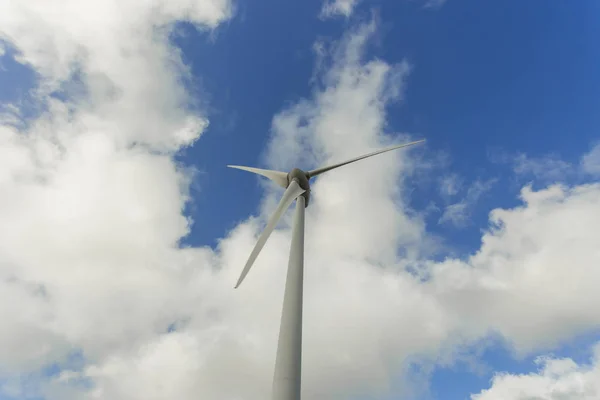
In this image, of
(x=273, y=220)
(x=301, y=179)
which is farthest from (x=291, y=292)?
(x=301, y=179)

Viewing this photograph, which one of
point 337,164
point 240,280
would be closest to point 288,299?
point 240,280

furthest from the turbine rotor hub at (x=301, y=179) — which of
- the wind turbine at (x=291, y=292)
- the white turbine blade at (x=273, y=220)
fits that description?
the white turbine blade at (x=273, y=220)

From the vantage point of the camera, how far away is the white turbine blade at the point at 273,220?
2995 cm

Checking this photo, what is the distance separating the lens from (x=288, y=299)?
24500mm

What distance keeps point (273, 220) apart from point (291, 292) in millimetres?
9200

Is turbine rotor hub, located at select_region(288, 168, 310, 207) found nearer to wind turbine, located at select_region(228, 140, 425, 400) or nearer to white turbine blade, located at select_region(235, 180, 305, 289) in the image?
wind turbine, located at select_region(228, 140, 425, 400)

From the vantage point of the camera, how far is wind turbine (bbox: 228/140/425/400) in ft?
67.7

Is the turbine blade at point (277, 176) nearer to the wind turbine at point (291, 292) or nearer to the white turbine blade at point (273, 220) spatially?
the wind turbine at point (291, 292)

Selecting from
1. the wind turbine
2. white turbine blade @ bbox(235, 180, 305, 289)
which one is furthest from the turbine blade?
white turbine blade @ bbox(235, 180, 305, 289)

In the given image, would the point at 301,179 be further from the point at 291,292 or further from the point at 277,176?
the point at 291,292

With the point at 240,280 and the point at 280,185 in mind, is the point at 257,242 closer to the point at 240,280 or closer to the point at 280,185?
the point at 240,280

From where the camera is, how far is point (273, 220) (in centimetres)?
3278

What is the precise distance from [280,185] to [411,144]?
49.8 feet

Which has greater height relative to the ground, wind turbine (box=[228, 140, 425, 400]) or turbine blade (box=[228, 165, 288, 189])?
turbine blade (box=[228, 165, 288, 189])
